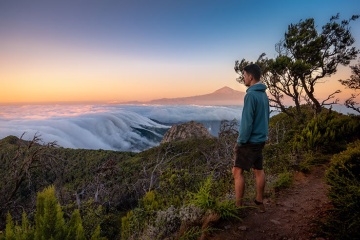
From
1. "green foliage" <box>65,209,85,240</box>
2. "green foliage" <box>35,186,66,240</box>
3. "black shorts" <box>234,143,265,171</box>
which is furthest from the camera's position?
"black shorts" <box>234,143,265,171</box>

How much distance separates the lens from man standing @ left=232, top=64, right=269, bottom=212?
3773 mm

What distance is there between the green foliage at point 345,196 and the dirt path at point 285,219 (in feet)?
1.08

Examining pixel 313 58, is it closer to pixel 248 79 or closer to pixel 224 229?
pixel 248 79

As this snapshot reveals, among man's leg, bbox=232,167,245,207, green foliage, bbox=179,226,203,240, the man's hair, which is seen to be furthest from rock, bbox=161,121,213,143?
green foliage, bbox=179,226,203,240

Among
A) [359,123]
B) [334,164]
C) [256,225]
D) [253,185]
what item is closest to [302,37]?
[359,123]

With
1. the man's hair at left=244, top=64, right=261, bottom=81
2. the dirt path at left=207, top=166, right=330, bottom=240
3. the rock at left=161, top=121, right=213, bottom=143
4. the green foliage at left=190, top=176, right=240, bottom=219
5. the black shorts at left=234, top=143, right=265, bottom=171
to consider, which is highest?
the man's hair at left=244, top=64, right=261, bottom=81

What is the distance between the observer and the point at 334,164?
3955 millimetres

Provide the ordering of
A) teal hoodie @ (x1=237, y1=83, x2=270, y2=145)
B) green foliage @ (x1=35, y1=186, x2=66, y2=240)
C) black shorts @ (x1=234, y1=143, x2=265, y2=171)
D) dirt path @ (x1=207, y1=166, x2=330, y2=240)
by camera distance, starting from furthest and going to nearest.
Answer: black shorts @ (x1=234, y1=143, x2=265, y2=171) < teal hoodie @ (x1=237, y1=83, x2=270, y2=145) < dirt path @ (x1=207, y1=166, x2=330, y2=240) < green foliage @ (x1=35, y1=186, x2=66, y2=240)

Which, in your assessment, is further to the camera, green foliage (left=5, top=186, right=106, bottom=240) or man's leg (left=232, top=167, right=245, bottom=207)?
man's leg (left=232, top=167, right=245, bottom=207)

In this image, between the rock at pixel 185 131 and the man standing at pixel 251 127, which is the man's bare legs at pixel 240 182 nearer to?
the man standing at pixel 251 127

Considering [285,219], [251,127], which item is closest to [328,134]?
[285,219]

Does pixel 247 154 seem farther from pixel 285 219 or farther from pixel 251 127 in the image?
pixel 285 219

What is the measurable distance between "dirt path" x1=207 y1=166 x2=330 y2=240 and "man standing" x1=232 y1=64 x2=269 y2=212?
40 cm

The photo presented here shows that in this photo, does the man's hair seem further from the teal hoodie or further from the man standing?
A: the teal hoodie
